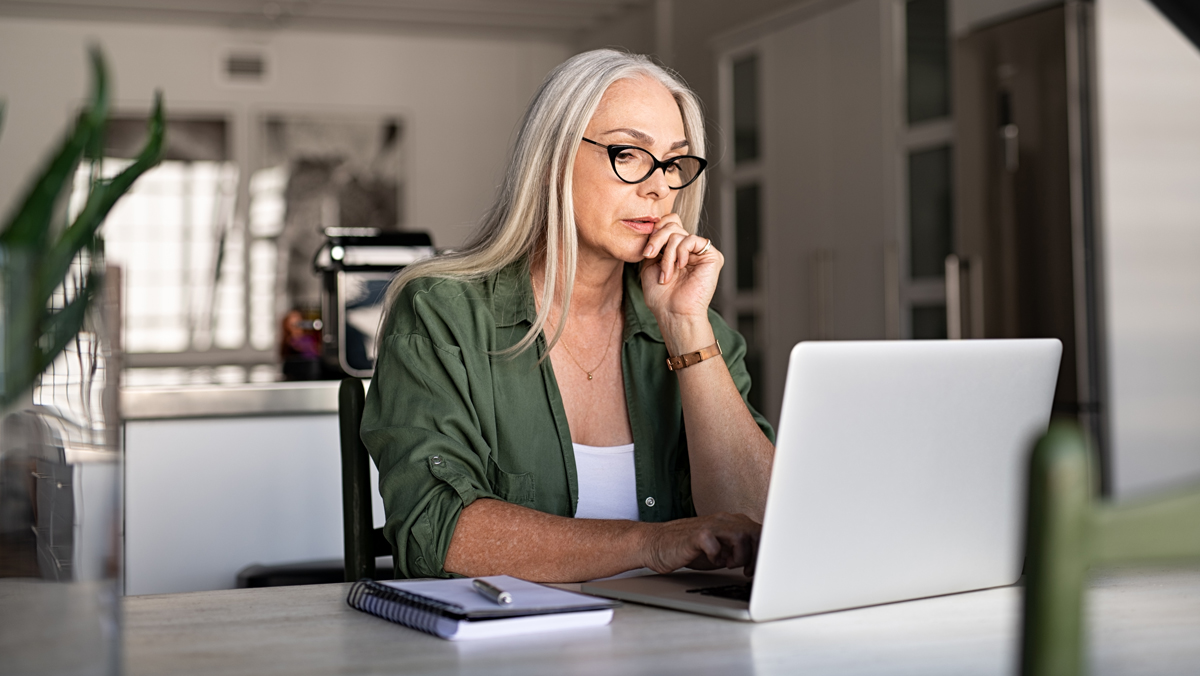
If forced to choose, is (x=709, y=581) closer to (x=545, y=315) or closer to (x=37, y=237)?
(x=545, y=315)

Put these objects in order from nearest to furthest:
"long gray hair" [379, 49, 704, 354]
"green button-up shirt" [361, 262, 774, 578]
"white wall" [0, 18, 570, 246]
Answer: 1. "green button-up shirt" [361, 262, 774, 578]
2. "long gray hair" [379, 49, 704, 354]
3. "white wall" [0, 18, 570, 246]

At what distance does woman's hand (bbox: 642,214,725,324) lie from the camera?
149 centimetres

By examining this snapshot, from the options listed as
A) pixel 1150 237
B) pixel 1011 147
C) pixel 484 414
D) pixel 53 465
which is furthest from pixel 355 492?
pixel 1011 147

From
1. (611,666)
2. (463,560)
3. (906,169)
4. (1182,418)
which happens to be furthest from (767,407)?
(611,666)

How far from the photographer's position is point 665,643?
79 centimetres

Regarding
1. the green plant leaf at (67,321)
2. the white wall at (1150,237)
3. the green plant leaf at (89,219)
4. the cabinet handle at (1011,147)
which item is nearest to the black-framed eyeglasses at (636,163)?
the green plant leaf at (89,219)

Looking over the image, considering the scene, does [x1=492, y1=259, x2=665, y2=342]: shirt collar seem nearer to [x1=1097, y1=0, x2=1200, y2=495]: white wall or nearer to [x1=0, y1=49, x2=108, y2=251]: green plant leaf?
[x1=0, y1=49, x2=108, y2=251]: green plant leaf

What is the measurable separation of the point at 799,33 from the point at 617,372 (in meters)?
3.36

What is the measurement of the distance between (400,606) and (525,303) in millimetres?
649

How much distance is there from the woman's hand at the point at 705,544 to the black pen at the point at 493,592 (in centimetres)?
21

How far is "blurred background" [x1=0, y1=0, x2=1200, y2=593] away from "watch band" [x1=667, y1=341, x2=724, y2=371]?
412mm

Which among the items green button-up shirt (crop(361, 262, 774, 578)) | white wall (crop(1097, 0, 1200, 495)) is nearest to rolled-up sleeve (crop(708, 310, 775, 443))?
green button-up shirt (crop(361, 262, 774, 578))

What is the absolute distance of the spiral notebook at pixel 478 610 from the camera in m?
0.81

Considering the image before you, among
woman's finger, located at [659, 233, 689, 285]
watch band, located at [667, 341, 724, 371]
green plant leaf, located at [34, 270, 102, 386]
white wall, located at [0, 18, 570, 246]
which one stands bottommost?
watch band, located at [667, 341, 724, 371]
